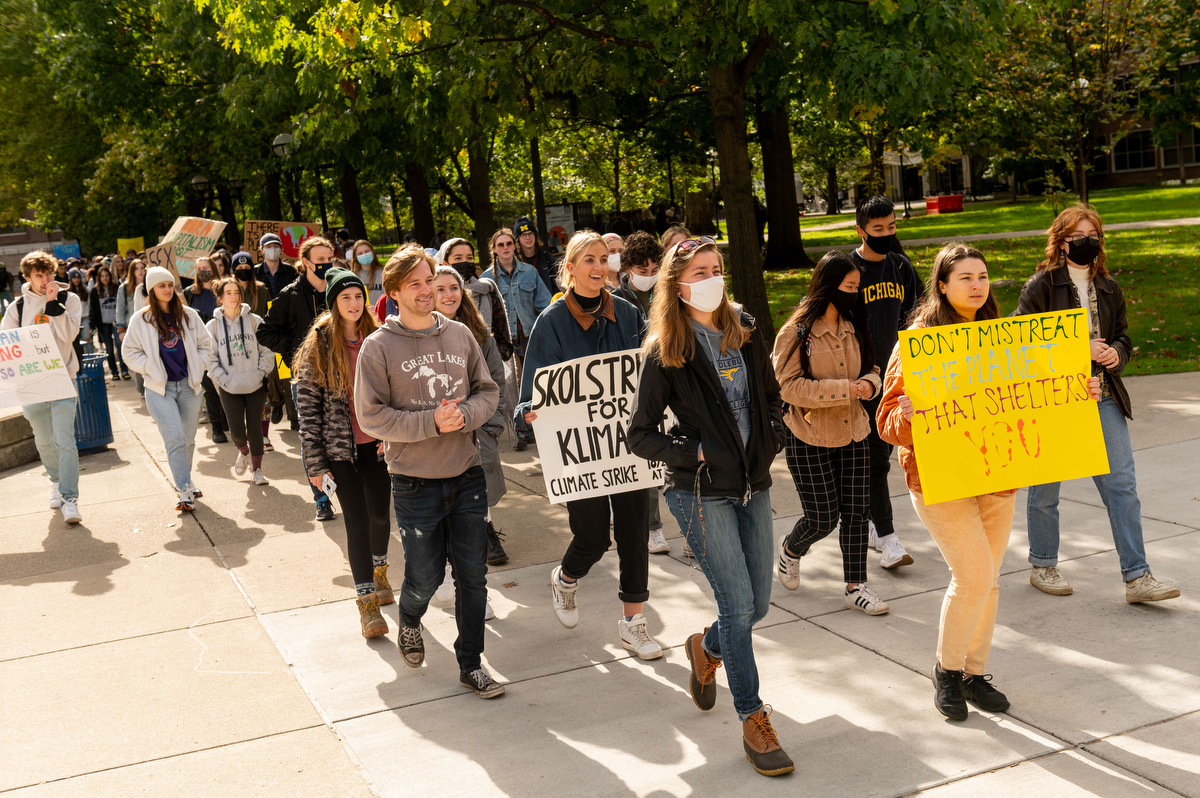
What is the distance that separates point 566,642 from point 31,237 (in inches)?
3186

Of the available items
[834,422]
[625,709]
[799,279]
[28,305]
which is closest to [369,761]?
[625,709]

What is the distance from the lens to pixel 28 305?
29.2 ft

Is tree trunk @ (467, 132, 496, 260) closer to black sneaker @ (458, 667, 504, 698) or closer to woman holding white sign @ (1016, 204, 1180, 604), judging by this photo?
woman holding white sign @ (1016, 204, 1180, 604)

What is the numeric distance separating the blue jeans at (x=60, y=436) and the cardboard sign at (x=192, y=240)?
7.29 meters

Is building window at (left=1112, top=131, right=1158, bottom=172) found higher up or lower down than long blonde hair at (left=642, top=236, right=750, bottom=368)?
higher up

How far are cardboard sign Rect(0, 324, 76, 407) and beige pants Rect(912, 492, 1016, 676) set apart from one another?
23.1 ft

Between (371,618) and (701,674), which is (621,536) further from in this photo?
(371,618)

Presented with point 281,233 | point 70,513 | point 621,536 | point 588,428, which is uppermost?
point 281,233

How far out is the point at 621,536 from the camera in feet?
17.8

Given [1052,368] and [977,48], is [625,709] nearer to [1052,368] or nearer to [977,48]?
[1052,368]

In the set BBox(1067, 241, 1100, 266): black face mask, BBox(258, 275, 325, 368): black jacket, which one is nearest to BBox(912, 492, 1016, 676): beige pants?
BBox(1067, 241, 1100, 266): black face mask

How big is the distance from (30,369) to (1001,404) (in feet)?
24.2

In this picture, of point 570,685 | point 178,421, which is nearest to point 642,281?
point 570,685

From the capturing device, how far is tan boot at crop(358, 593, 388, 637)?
5824mm
